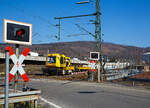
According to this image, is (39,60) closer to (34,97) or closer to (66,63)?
(66,63)

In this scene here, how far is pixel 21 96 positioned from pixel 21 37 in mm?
1818

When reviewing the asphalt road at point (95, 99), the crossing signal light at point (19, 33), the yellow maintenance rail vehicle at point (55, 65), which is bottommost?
the asphalt road at point (95, 99)

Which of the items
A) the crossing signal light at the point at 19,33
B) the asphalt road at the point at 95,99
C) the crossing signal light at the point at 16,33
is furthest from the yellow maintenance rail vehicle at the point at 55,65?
the crossing signal light at the point at 19,33

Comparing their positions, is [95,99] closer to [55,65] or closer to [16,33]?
[16,33]

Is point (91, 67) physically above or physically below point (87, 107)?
above

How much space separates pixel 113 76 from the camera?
1148 inches

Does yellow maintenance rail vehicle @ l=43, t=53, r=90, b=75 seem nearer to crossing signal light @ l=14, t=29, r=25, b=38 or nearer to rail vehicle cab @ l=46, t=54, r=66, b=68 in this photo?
rail vehicle cab @ l=46, t=54, r=66, b=68

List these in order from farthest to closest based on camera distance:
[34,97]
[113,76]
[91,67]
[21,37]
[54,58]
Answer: [54,58] → [113,76] → [91,67] → [34,97] → [21,37]

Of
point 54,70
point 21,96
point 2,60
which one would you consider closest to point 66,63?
point 54,70

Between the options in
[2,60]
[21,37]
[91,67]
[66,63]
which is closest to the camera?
[21,37]

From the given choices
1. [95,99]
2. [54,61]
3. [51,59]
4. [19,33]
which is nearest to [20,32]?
[19,33]

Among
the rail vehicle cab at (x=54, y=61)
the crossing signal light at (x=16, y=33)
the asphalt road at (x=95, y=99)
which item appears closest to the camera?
the crossing signal light at (x=16, y=33)

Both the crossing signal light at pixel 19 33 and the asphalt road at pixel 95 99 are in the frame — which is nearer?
the crossing signal light at pixel 19 33

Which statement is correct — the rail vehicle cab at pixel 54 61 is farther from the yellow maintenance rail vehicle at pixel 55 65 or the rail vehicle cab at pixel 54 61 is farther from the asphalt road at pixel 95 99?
the asphalt road at pixel 95 99
